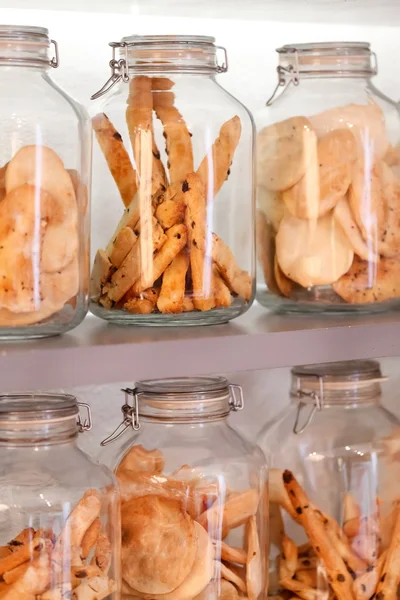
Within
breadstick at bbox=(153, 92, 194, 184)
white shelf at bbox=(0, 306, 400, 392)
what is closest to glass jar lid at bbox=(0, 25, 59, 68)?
breadstick at bbox=(153, 92, 194, 184)

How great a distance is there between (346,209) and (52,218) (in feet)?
0.90

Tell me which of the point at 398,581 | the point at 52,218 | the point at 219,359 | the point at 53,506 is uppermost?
the point at 52,218

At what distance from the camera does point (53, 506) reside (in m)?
0.78

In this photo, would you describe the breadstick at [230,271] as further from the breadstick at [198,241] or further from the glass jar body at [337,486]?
the glass jar body at [337,486]

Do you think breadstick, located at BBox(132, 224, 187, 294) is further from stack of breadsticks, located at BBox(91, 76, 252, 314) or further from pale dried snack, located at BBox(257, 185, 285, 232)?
pale dried snack, located at BBox(257, 185, 285, 232)

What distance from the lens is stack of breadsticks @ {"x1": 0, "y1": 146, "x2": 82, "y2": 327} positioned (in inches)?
29.1

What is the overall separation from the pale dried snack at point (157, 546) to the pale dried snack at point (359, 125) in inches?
13.7

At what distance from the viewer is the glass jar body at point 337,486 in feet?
2.98

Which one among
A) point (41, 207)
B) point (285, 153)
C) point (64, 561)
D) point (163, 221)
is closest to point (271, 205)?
point (285, 153)

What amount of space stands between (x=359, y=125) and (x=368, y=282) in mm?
139

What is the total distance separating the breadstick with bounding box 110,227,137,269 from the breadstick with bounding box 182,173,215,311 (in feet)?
0.16

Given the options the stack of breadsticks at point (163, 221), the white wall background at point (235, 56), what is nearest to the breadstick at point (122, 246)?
the stack of breadsticks at point (163, 221)

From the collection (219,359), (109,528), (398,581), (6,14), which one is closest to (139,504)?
(109,528)

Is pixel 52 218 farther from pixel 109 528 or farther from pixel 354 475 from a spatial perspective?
pixel 354 475
